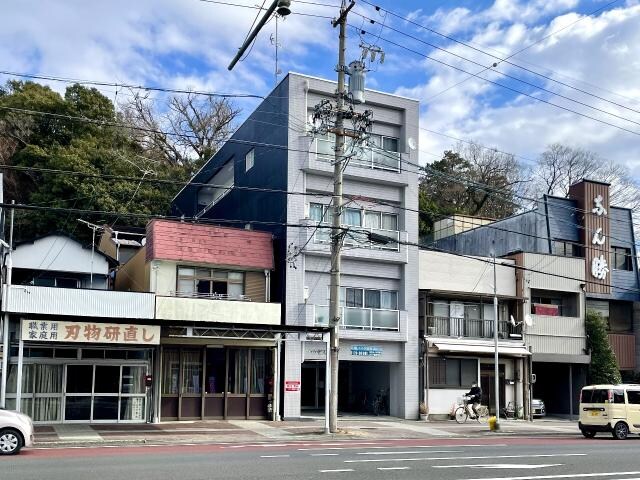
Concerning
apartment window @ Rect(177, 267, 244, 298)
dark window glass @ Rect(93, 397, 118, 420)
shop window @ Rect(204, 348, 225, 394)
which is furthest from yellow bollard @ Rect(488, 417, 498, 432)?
dark window glass @ Rect(93, 397, 118, 420)

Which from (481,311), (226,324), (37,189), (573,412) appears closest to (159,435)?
(226,324)

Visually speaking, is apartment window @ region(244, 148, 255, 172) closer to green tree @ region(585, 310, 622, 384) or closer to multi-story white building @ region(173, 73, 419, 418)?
multi-story white building @ region(173, 73, 419, 418)

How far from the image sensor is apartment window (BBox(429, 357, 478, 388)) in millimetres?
32406

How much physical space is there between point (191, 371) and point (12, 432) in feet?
39.0

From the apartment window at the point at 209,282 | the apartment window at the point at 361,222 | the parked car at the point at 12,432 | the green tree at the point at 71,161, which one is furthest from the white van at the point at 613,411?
the green tree at the point at 71,161

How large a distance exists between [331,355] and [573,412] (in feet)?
60.6

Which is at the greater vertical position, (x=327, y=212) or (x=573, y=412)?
(x=327, y=212)

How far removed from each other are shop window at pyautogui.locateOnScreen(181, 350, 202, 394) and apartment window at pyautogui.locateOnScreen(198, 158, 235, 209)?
1060cm

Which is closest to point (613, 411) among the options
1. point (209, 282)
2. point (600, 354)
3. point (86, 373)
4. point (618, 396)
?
point (618, 396)

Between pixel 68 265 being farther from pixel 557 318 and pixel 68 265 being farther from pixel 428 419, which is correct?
pixel 557 318

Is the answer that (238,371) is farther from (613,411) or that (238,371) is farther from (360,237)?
(613,411)

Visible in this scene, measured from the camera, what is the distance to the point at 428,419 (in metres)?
31.5

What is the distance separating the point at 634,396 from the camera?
2464 centimetres

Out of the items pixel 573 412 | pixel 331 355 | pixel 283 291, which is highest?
pixel 283 291
